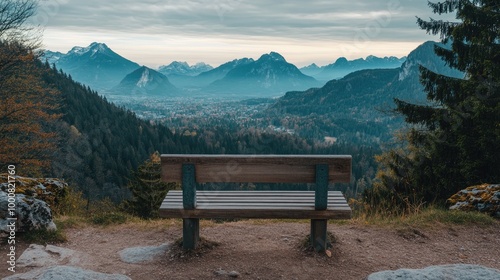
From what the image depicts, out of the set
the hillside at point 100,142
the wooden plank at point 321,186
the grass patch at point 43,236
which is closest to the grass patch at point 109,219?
the grass patch at point 43,236

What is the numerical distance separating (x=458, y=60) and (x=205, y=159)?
1074 centimetres

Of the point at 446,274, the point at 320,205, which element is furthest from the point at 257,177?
the point at 446,274

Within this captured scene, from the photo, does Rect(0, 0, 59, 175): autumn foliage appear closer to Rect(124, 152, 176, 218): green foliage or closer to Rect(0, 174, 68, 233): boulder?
Rect(124, 152, 176, 218): green foliage

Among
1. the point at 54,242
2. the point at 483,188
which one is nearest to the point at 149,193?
the point at 54,242

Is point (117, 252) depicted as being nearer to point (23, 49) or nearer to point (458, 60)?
point (458, 60)

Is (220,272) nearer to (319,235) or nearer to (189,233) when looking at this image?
(189,233)

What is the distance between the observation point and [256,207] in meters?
5.39

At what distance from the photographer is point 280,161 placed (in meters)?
5.16

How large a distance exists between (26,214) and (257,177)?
→ 3.98 meters

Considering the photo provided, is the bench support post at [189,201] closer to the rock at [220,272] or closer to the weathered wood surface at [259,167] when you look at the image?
the weathered wood surface at [259,167]

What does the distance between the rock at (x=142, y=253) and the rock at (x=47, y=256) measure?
63 centimetres

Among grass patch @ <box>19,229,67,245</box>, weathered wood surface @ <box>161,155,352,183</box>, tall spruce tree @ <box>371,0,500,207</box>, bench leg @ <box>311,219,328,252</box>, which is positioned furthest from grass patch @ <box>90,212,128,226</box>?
tall spruce tree @ <box>371,0,500,207</box>

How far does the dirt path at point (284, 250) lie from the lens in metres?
5.26

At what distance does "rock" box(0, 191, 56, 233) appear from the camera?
621 cm
